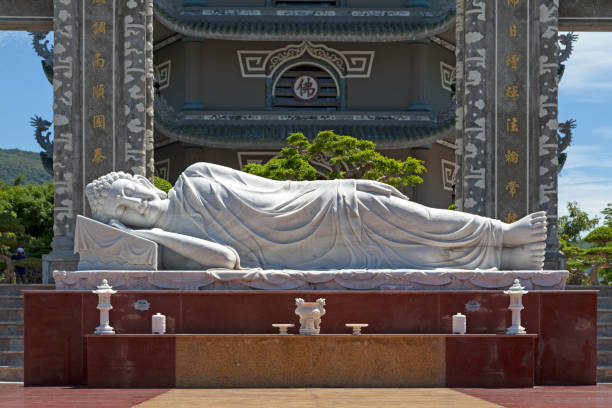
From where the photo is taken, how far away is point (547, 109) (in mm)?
11773

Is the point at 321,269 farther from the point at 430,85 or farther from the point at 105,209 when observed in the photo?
the point at 430,85

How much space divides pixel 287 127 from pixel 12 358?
12585 millimetres

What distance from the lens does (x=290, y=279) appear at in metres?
6.46

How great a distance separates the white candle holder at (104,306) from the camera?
602cm

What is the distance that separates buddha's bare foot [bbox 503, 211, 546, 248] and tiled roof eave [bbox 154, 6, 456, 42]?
45.3 ft

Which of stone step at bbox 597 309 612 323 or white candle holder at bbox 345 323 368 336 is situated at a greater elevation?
white candle holder at bbox 345 323 368 336

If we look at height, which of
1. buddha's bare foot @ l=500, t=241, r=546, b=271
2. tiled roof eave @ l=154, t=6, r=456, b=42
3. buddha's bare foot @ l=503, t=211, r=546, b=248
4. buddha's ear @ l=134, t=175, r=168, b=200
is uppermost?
tiled roof eave @ l=154, t=6, r=456, b=42

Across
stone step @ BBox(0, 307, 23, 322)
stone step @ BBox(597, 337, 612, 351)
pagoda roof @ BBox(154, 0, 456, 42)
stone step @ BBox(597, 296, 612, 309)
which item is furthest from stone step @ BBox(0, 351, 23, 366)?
pagoda roof @ BBox(154, 0, 456, 42)

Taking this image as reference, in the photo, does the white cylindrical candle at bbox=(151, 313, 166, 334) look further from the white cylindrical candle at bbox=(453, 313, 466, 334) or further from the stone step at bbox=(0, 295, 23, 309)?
the stone step at bbox=(0, 295, 23, 309)

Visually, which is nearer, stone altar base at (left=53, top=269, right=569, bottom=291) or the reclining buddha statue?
stone altar base at (left=53, top=269, right=569, bottom=291)

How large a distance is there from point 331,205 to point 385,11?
14703mm

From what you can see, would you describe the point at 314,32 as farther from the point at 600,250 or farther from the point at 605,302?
the point at 605,302

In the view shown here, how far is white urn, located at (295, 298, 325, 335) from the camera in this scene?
19.3 feet

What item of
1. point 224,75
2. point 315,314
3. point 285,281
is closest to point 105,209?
point 285,281
